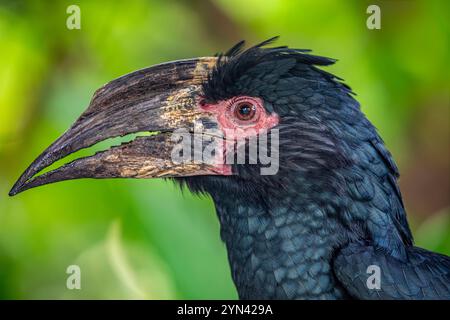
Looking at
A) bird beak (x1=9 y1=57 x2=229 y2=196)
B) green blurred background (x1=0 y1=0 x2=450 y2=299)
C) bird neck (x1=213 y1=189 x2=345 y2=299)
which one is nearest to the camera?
bird neck (x1=213 y1=189 x2=345 y2=299)

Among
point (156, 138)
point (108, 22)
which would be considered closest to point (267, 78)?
point (156, 138)

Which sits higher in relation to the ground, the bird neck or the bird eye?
the bird eye

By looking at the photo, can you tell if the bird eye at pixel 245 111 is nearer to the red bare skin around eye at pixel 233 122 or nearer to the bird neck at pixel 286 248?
the red bare skin around eye at pixel 233 122

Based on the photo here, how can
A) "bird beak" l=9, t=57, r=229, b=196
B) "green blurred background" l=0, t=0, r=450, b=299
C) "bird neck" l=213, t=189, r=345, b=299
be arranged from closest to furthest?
"bird neck" l=213, t=189, r=345, b=299 < "bird beak" l=9, t=57, r=229, b=196 < "green blurred background" l=0, t=0, r=450, b=299

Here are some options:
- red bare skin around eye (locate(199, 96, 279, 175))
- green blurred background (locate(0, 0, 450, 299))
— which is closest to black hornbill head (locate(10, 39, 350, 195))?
red bare skin around eye (locate(199, 96, 279, 175))

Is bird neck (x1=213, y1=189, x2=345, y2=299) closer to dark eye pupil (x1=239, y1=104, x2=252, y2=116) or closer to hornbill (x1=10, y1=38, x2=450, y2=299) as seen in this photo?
hornbill (x1=10, y1=38, x2=450, y2=299)

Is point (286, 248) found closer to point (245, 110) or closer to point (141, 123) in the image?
point (245, 110)

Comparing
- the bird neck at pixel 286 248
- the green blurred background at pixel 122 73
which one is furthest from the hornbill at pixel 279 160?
the green blurred background at pixel 122 73
